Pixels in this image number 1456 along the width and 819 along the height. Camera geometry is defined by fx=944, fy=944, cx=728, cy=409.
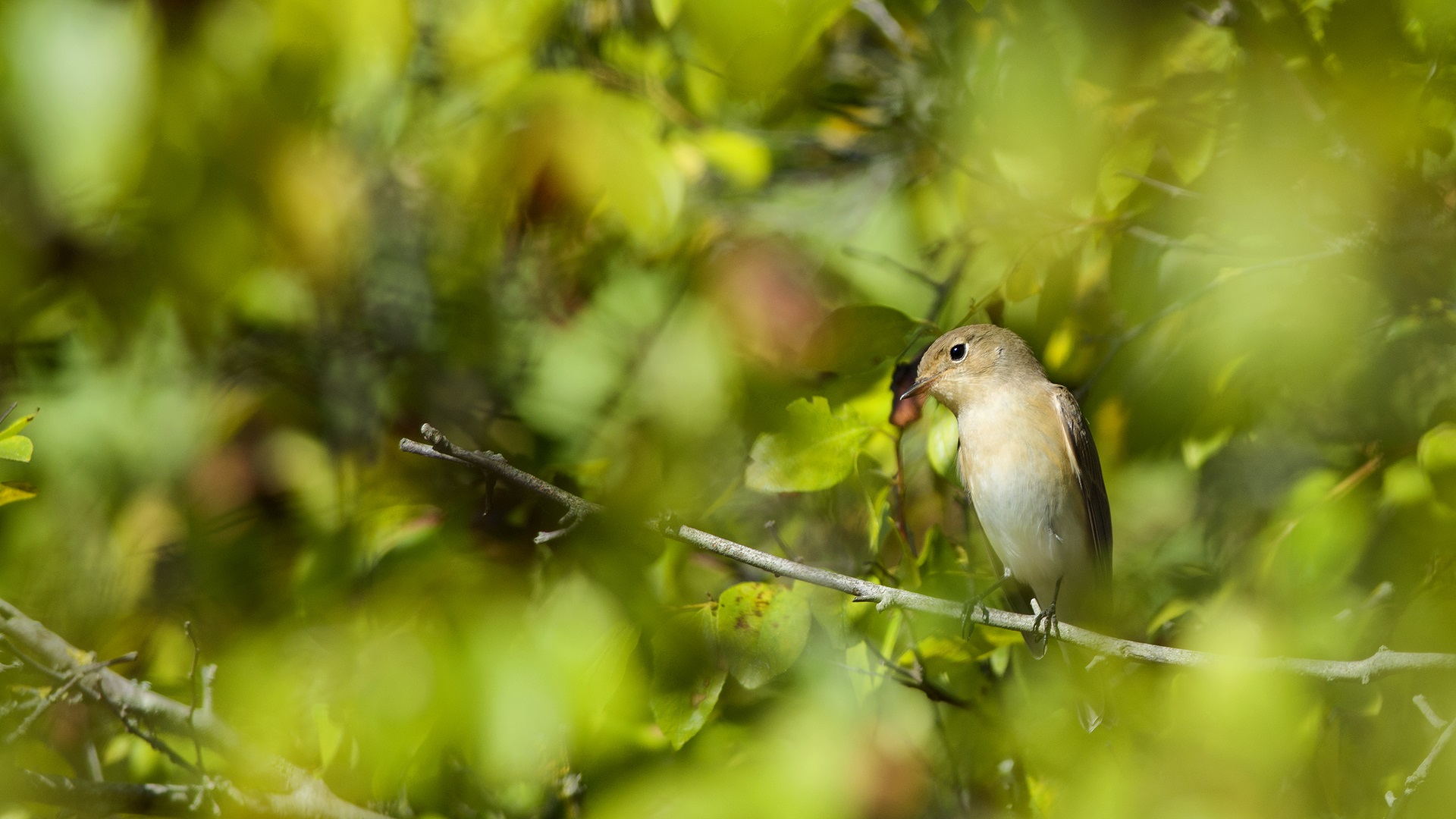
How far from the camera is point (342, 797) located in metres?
1.73

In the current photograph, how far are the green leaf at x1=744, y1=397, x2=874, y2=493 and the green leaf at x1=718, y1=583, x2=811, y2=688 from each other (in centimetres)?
16

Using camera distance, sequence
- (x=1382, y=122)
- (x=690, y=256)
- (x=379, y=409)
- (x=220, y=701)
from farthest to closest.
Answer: (x=379, y=409)
(x=220, y=701)
(x=690, y=256)
(x=1382, y=122)

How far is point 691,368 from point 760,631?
0.45 m

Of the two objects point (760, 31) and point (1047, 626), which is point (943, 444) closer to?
point (1047, 626)

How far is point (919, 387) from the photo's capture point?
175 cm

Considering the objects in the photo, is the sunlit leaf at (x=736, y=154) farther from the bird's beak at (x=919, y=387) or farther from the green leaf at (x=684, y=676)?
the green leaf at (x=684, y=676)

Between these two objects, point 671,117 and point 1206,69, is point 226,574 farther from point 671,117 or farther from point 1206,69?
point 1206,69

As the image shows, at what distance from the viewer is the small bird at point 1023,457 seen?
6.17 feet

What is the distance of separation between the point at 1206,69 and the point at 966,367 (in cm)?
67

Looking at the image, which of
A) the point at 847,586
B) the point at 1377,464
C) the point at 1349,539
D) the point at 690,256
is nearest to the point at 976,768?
the point at 847,586

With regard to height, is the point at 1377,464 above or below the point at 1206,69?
below

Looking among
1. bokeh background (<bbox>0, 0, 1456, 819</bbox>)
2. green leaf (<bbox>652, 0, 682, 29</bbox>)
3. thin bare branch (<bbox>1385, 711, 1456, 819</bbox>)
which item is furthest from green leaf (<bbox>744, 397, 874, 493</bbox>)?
thin bare branch (<bbox>1385, 711, 1456, 819</bbox>)

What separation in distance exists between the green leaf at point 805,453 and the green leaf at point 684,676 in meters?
0.21

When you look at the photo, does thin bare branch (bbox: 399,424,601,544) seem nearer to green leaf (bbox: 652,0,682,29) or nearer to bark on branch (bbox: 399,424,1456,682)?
bark on branch (bbox: 399,424,1456,682)
